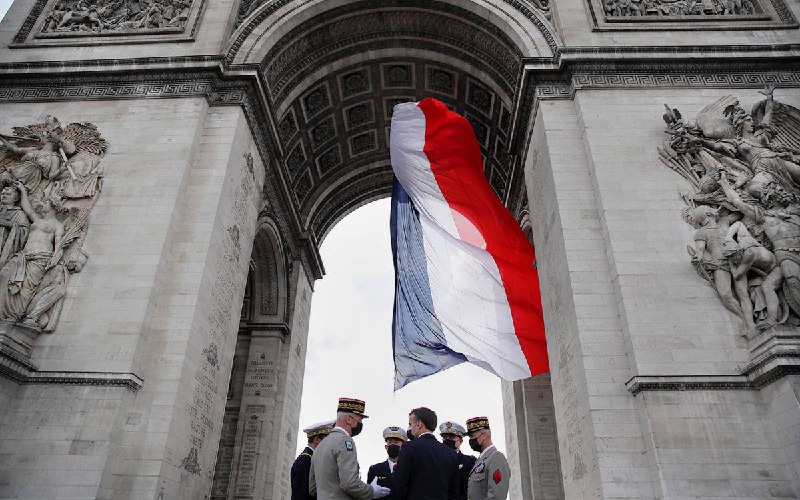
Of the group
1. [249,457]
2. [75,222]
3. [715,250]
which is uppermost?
[75,222]

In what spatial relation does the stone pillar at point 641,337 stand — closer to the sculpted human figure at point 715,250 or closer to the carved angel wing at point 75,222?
the sculpted human figure at point 715,250

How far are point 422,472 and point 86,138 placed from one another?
11082 millimetres

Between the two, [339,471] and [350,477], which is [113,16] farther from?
[350,477]

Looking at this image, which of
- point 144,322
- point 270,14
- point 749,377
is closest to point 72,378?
point 144,322

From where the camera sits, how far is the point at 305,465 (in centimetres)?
674

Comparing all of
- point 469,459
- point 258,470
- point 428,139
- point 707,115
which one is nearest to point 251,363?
point 258,470

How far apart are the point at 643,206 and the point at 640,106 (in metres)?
2.83

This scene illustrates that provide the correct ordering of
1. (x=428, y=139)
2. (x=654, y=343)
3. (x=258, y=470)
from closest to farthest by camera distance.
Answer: (x=654, y=343)
(x=428, y=139)
(x=258, y=470)

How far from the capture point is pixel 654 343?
9.24 metres

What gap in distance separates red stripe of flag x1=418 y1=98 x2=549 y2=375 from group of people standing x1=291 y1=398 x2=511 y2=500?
18.2 ft

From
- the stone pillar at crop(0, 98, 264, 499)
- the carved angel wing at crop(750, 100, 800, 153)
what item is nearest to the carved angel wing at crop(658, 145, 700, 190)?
the carved angel wing at crop(750, 100, 800, 153)

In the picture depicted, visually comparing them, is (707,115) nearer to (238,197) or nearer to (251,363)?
(238,197)

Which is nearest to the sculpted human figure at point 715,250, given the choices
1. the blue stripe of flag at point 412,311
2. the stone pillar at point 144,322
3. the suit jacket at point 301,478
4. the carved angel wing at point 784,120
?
the carved angel wing at point 784,120

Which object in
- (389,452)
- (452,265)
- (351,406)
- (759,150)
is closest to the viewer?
(351,406)
